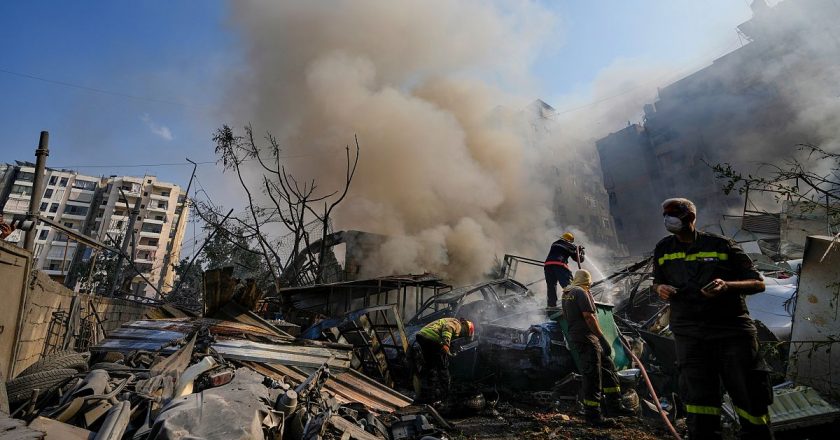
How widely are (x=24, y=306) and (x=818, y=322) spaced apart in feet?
23.7

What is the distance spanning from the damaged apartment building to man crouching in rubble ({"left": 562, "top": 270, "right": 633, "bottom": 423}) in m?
16.0

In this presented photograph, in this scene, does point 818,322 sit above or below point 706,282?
below

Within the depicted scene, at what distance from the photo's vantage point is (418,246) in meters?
14.0

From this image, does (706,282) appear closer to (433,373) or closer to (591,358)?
(591,358)

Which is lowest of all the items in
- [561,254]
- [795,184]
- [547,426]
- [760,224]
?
[547,426]

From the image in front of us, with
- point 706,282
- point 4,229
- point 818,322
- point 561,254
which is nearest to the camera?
point 706,282

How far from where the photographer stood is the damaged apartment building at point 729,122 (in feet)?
61.0

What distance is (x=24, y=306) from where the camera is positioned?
155 inches

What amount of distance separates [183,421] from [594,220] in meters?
38.2

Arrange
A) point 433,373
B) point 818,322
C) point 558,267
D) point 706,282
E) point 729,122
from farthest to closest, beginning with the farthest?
point 729,122
point 558,267
point 433,373
point 818,322
point 706,282

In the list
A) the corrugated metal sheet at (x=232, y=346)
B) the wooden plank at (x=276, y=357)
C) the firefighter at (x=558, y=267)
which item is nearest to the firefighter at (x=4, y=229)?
the corrugated metal sheet at (x=232, y=346)

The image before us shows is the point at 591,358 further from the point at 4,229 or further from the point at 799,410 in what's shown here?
the point at 4,229

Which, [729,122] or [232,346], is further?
[729,122]

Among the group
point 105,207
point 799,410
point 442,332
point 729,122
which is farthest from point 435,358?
point 105,207
